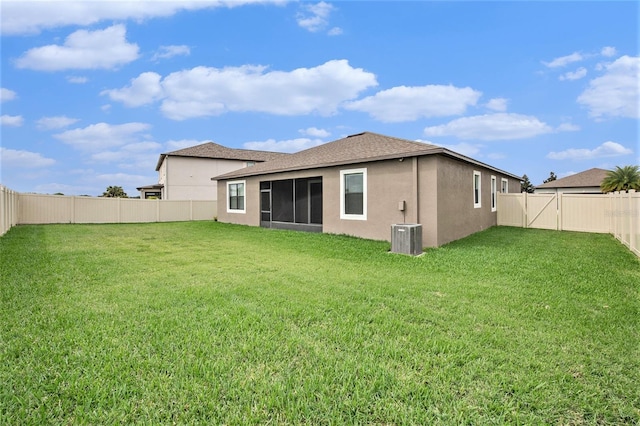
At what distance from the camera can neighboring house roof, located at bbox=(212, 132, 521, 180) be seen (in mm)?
9727

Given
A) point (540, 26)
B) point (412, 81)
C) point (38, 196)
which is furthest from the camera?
point (38, 196)

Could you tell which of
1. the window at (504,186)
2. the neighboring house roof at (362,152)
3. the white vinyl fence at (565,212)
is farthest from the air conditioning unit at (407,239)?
the window at (504,186)

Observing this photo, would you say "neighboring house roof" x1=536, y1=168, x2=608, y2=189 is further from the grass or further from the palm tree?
the grass

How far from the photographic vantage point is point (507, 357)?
2.88m

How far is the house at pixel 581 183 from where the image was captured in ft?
98.1

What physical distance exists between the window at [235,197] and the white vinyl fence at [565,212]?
1341 cm

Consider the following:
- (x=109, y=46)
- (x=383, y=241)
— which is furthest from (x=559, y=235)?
(x=109, y=46)

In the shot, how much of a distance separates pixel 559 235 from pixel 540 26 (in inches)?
296

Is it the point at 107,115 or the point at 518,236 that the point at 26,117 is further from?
the point at 518,236

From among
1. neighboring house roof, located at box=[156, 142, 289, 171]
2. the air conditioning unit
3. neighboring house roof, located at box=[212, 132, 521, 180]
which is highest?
neighboring house roof, located at box=[156, 142, 289, 171]

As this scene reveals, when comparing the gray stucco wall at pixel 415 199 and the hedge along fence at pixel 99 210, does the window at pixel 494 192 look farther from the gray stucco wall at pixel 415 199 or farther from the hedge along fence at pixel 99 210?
the hedge along fence at pixel 99 210

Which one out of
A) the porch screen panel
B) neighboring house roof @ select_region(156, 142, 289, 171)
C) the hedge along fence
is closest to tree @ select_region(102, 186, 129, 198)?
neighboring house roof @ select_region(156, 142, 289, 171)

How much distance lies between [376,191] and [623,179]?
2488 centimetres

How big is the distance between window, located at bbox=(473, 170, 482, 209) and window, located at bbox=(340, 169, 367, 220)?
4.84 m
